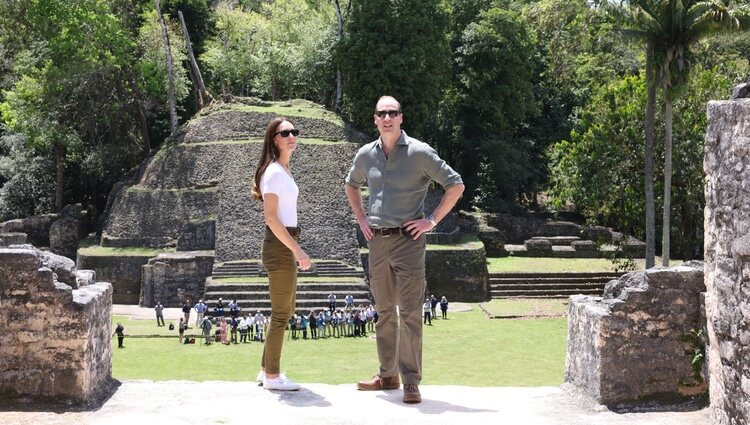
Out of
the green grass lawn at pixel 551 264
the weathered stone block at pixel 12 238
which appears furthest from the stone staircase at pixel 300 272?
the weathered stone block at pixel 12 238

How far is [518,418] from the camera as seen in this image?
5773 millimetres

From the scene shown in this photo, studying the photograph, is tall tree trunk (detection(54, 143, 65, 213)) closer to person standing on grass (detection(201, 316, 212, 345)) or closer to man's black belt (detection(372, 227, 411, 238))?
person standing on grass (detection(201, 316, 212, 345))

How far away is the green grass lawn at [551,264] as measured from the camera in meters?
31.2

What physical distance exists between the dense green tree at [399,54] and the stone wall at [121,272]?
11830mm

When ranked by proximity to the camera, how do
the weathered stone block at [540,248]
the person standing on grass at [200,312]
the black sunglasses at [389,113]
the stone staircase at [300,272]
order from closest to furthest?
the black sunglasses at [389,113], the person standing on grass at [200,312], the stone staircase at [300,272], the weathered stone block at [540,248]

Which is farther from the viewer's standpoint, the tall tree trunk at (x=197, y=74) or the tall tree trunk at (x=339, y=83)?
the tall tree trunk at (x=339, y=83)

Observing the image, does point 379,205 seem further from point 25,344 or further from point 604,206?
point 604,206

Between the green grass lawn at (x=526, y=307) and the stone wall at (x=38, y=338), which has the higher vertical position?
the stone wall at (x=38, y=338)

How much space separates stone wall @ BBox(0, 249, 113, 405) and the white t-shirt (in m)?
1.36

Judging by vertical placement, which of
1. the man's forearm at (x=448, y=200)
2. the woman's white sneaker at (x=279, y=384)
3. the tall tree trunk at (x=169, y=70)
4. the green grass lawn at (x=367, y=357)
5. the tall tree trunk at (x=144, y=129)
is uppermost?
the tall tree trunk at (x=169, y=70)

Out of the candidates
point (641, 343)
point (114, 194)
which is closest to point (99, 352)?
point (641, 343)

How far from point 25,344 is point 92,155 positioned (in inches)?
1345

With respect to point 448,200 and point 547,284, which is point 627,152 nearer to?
point 547,284

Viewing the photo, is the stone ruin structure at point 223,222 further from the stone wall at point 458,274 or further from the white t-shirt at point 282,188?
the white t-shirt at point 282,188
